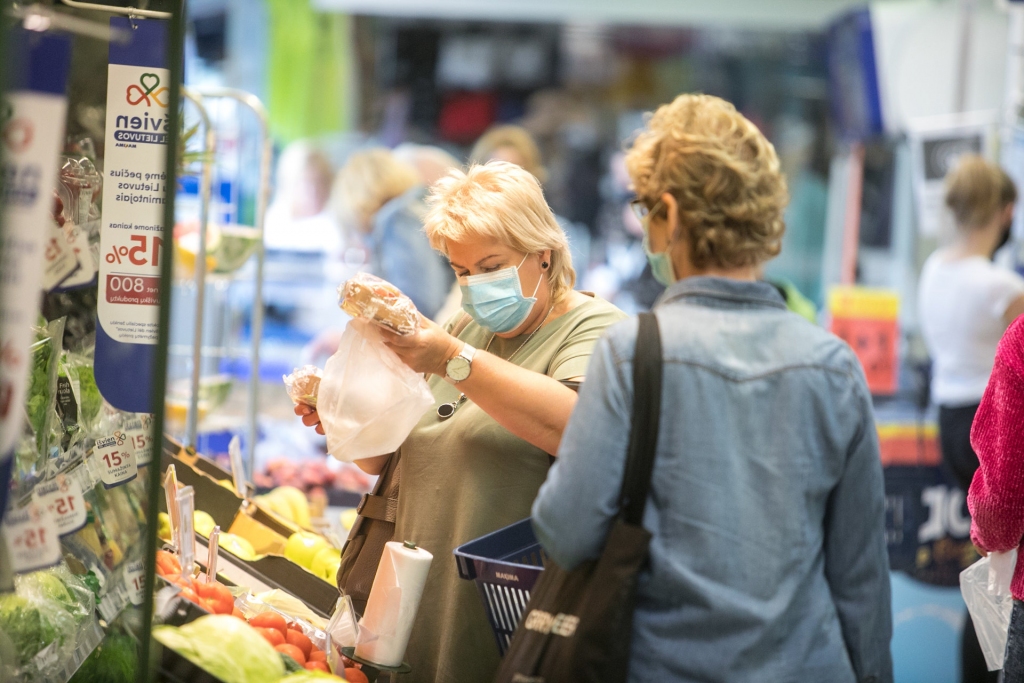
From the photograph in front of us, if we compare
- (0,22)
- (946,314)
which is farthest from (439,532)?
(946,314)

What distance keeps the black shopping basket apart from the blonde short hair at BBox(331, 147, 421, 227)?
3.62m

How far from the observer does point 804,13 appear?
7.48m

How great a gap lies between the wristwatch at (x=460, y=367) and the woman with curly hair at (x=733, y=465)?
40 centimetres

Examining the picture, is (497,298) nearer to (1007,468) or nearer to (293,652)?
(293,652)

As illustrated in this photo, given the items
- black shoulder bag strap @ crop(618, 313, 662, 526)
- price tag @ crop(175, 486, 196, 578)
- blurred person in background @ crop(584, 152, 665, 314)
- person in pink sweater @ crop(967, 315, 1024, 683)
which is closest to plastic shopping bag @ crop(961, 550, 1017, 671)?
person in pink sweater @ crop(967, 315, 1024, 683)

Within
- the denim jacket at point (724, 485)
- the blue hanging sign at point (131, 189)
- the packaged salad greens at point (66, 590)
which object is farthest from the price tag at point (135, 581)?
the denim jacket at point (724, 485)

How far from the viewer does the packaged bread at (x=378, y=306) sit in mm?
1930

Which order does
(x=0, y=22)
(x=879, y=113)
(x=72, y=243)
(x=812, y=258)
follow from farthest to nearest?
1. (x=812, y=258)
2. (x=879, y=113)
3. (x=72, y=243)
4. (x=0, y=22)

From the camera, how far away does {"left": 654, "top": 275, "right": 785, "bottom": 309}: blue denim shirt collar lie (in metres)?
1.61

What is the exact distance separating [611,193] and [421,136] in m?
1.53

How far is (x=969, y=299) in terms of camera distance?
13.9 feet

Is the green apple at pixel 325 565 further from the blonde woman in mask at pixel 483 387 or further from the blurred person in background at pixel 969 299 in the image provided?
the blurred person in background at pixel 969 299

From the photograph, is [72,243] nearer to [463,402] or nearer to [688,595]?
[463,402]

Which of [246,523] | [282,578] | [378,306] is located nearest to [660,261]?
[378,306]
